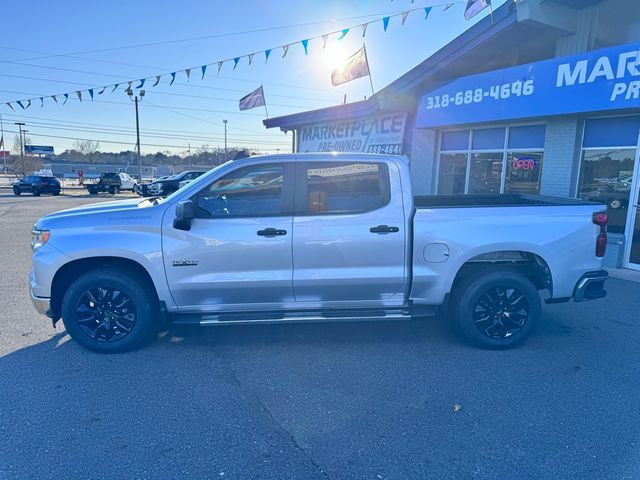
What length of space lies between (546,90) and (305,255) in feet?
21.0

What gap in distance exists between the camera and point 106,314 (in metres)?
4.08

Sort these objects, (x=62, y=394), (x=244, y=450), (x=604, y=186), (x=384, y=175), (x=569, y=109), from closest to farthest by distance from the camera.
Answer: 1. (x=244, y=450)
2. (x=62, y=394)
3. (x=384, y=175)
4. (x=569, y=109)
5. (x=604, y=186)

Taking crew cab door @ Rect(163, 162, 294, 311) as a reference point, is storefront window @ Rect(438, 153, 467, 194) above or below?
above

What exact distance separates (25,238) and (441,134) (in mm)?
10759

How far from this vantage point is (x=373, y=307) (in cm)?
429

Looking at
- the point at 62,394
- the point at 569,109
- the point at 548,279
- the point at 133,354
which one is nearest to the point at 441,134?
the point at 569,109

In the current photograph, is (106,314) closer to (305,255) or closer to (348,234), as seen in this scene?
(305,255)

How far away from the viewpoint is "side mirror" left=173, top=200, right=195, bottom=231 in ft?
12.4

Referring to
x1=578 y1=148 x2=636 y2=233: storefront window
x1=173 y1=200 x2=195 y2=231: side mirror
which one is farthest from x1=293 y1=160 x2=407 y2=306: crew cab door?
x1=578 y1=148 x2=636 y2=233: storefront window

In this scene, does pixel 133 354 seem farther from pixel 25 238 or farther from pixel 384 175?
pixel 25 238

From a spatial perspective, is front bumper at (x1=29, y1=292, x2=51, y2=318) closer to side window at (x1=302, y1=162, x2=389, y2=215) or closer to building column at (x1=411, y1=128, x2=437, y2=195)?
side window at (x1=302, y1=162, x2=389, y2=215)

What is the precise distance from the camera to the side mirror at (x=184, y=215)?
3.79 m

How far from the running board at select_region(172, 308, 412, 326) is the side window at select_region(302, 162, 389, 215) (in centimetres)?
101

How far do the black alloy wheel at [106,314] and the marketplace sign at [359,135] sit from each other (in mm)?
9647
